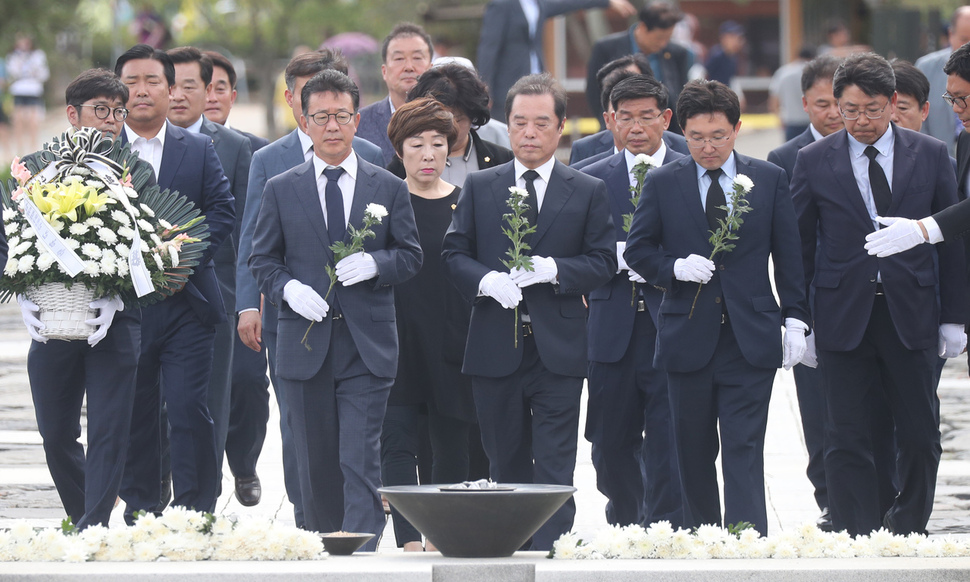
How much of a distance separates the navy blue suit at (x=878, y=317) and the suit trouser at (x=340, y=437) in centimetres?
202

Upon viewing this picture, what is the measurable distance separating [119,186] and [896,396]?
3.57 m

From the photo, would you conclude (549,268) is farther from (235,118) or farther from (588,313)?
(235,118)

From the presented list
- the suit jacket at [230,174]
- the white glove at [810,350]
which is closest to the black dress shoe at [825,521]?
the white glove at [810,350]

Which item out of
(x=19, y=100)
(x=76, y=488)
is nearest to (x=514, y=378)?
(x=76, y=488)

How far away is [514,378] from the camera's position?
6.66 meters

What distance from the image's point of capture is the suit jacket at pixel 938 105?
10953 mm

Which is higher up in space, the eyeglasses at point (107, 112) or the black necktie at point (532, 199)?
the eyeglasses at point (107, 112)

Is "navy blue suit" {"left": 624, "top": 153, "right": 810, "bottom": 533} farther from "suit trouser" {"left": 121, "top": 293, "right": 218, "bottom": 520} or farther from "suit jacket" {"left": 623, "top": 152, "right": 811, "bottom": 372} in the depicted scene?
"suit trouser" {"left": 121, "top": 293, "right": 218, "bottom": 520}

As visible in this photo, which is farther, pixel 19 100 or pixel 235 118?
pixel 235 118

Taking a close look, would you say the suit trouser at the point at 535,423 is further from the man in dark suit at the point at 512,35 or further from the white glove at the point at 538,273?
the man in dark suit at the point at 512,35

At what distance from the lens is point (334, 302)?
662cm

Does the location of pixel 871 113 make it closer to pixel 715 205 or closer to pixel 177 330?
pixel 715 205

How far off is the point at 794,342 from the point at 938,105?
5.28 m

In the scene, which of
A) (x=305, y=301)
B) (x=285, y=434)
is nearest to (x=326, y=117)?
(x=305, y=301)
